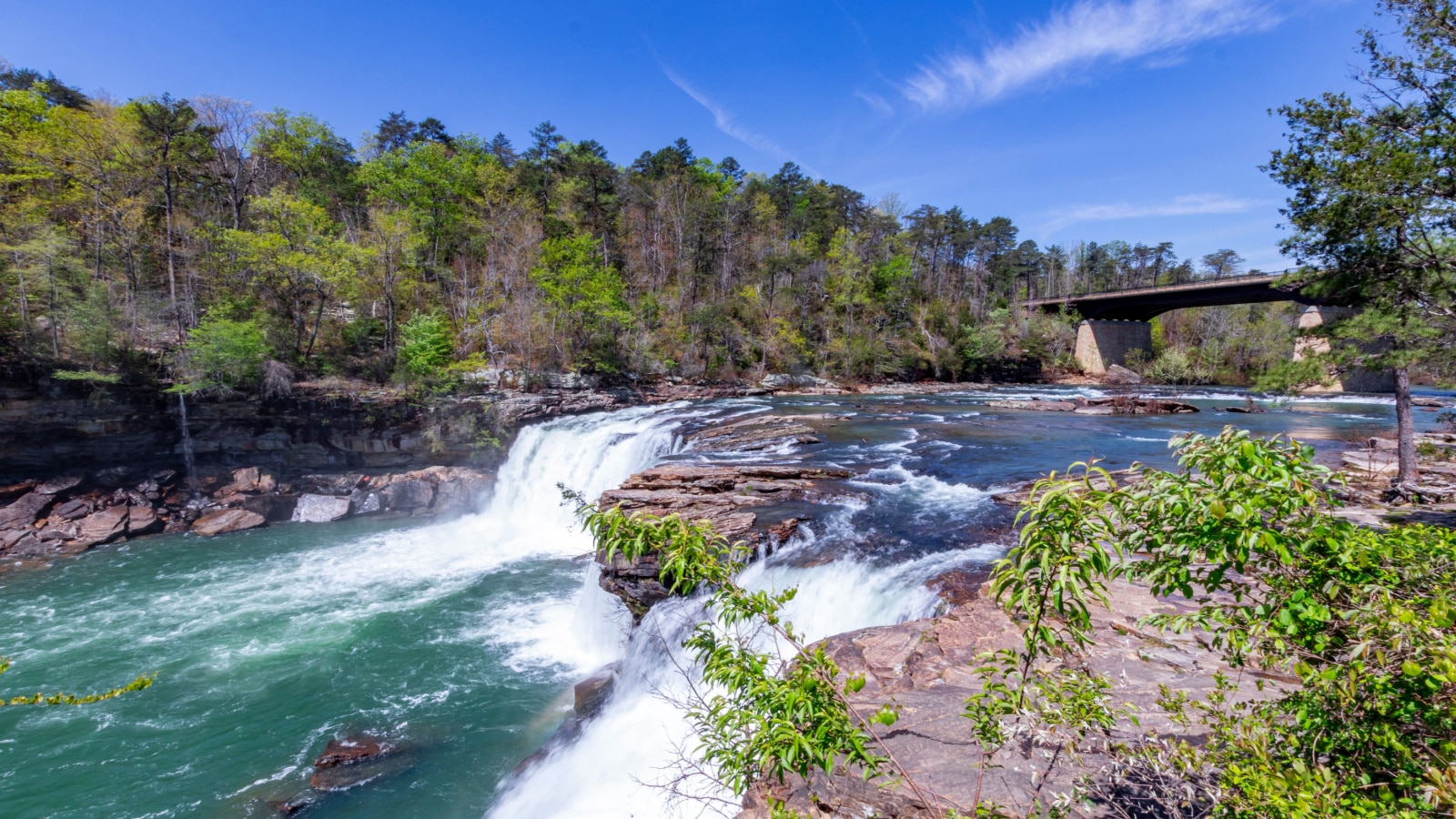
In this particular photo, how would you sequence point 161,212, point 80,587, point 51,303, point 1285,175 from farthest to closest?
point 161,212 → point 51,303 → point 80,587 → point 1285,175

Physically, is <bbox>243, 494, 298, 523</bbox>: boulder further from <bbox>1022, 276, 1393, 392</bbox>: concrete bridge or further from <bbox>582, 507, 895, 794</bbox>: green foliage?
<bbox>1022, 276, 1393, 392</bbox>: concrete bridge

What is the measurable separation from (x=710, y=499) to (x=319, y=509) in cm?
1771

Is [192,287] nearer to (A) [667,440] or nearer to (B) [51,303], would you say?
(B) [51,303]

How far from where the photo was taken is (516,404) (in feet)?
81.6

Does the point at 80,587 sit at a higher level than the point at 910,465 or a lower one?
lower

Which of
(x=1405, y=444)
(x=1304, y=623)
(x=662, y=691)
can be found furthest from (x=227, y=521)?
(x=1405, y=444)

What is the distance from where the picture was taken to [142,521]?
18859 mm

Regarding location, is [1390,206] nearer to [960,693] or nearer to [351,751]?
[960,693]

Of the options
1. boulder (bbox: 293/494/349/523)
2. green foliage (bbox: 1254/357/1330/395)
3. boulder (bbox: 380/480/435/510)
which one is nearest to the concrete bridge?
green foliage (bbox: 1254/357/1330/395)

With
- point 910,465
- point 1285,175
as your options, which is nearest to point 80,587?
point 910,465

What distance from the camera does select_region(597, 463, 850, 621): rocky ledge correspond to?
33.0 ft

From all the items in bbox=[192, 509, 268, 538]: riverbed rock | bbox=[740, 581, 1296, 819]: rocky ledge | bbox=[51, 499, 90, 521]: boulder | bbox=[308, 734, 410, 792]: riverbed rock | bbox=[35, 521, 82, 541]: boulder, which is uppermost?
bbox=[740, 581, 1296, 819]: rocky ledge

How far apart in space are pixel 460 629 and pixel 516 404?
1406cm

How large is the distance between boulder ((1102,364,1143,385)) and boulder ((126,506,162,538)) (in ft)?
201
